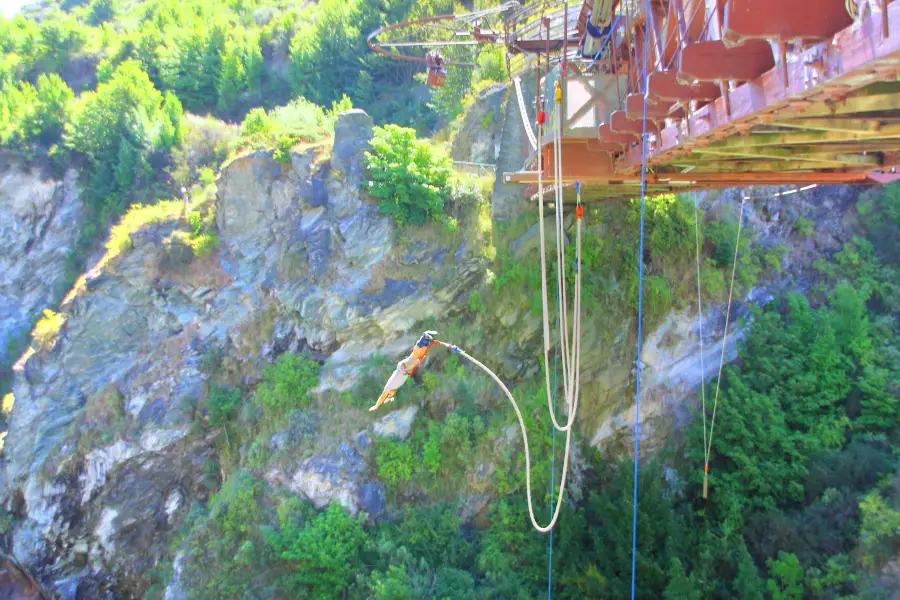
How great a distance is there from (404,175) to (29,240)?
17.6 metres

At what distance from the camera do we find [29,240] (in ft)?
72.3

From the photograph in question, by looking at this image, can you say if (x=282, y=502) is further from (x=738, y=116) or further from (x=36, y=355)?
(x=738, y=116)

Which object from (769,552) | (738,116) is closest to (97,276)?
(738,116)

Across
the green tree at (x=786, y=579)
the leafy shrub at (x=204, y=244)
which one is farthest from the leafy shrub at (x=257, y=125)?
the green tree at (x=786, y=579)

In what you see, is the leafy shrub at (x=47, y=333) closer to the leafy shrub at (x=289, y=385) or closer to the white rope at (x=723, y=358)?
the leafy shrub at (x=289, y=385)

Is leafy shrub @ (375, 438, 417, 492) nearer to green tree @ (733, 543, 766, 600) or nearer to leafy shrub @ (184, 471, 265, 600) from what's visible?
leafy shrub @ (184, 471, 265, 600)

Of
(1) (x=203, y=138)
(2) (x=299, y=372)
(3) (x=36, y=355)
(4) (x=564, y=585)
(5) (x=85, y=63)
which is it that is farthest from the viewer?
(5) (x=85, y=63)

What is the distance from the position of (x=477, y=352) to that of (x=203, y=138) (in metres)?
13.7

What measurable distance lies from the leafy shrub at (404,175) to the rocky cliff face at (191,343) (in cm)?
53

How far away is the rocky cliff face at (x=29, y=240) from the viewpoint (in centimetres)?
2147

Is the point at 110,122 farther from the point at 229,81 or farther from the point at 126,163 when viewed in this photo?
the point at 229,81

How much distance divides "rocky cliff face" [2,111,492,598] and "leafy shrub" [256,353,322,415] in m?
0.34

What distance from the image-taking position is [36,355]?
1564 cm

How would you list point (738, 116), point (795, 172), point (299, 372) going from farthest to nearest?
point (299, 372) < point (795, 172) < point (738, 116)
